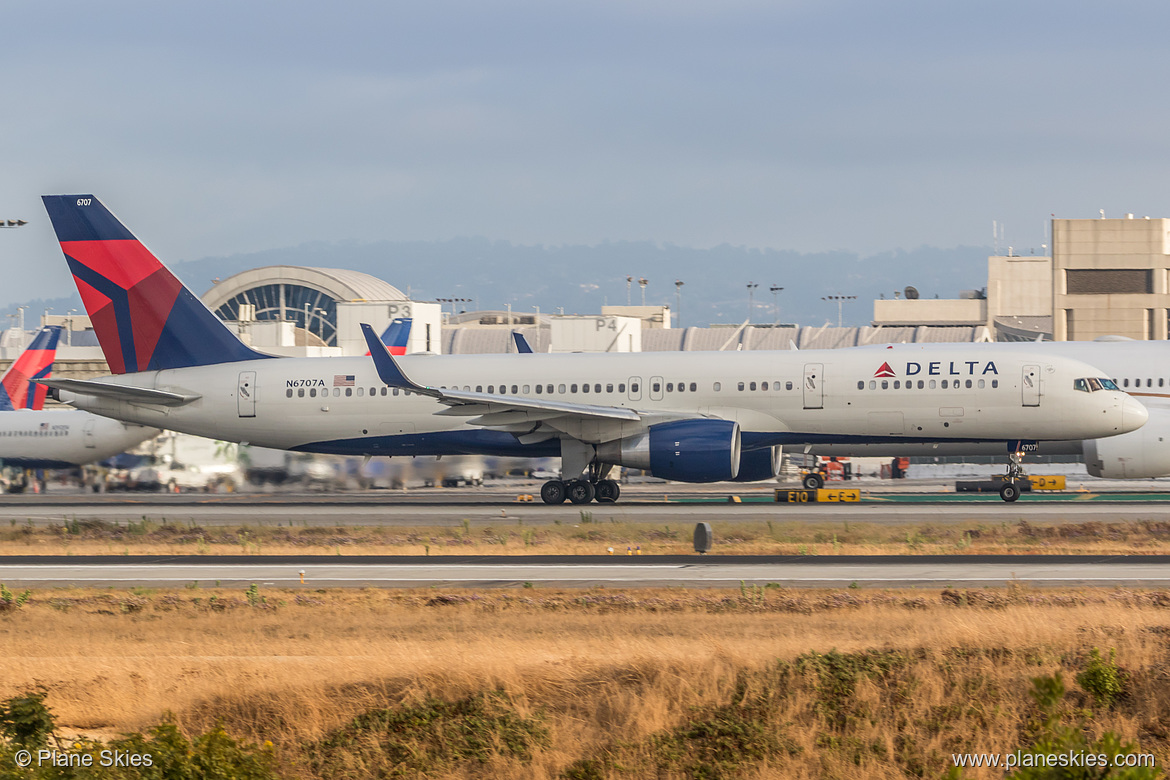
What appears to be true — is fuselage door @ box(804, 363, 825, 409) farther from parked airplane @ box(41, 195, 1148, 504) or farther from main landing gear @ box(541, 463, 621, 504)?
main landing gear @ box(541, 463, 621, 504)

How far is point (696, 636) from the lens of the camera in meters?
16.3

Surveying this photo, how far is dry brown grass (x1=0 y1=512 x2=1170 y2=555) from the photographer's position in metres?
27.3

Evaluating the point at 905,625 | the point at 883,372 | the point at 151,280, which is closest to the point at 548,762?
the point at 905,625

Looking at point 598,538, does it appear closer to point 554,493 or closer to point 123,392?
point 554,493

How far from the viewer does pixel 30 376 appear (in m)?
60.7

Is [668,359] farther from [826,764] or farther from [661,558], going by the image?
[826,764]

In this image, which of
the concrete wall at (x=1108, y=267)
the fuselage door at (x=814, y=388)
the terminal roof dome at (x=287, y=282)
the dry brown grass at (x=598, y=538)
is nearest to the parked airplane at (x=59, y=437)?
the dry brown grass at (x=598, y=538)

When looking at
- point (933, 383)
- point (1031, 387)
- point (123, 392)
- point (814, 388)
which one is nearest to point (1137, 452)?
point (1031, 387)

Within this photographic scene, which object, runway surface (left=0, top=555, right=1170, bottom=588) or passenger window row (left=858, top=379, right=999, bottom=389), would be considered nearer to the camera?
runway surface (left=0, top=555, right=1170, bottom=588)

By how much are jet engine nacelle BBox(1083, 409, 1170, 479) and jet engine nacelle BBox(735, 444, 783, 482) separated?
10092 millimetres

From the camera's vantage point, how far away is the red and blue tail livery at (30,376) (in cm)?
5878

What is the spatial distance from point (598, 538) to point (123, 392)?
1861cm

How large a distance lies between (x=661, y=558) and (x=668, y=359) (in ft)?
48.6

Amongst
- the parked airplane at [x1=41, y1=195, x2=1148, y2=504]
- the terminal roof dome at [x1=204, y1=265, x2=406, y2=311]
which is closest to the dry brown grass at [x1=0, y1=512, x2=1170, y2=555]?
the parked airplane at [x1=41, y1=195, x2=1148, y2=504]
